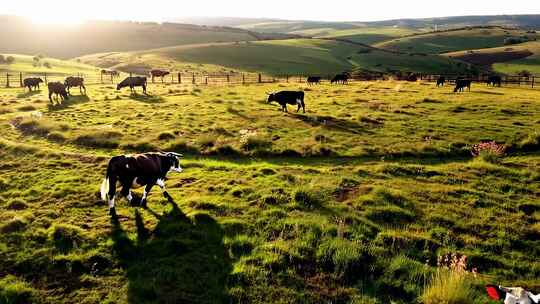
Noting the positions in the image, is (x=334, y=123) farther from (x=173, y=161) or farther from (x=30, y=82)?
(x=30, y=82)

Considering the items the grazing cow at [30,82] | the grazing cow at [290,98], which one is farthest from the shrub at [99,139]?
the grazing cow at [30,82]

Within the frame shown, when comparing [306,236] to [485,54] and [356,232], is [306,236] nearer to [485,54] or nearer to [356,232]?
[356,232]

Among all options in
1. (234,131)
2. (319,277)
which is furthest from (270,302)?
(234,131)

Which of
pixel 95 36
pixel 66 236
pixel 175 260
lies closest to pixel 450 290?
pixel 175 260

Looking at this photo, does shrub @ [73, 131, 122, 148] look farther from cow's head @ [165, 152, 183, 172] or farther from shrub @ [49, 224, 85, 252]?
shrub @ [49, 224, 85, 252]

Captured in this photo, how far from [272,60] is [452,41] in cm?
9406

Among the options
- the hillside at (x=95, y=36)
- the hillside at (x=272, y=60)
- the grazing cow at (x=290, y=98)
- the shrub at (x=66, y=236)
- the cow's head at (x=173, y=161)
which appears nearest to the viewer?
the shrub at (x=66, y=236)

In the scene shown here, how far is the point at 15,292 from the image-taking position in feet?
28.4

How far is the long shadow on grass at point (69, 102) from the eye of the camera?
30859 millimetres

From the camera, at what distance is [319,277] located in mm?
9148

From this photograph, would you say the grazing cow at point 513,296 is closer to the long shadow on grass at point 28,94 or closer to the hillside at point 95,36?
the long shadow on grass at point 28,94

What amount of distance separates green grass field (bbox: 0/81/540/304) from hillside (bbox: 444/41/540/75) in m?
86.6

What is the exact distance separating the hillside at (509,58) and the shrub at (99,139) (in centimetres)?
9434

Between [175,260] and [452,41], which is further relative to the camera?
[452,41]
